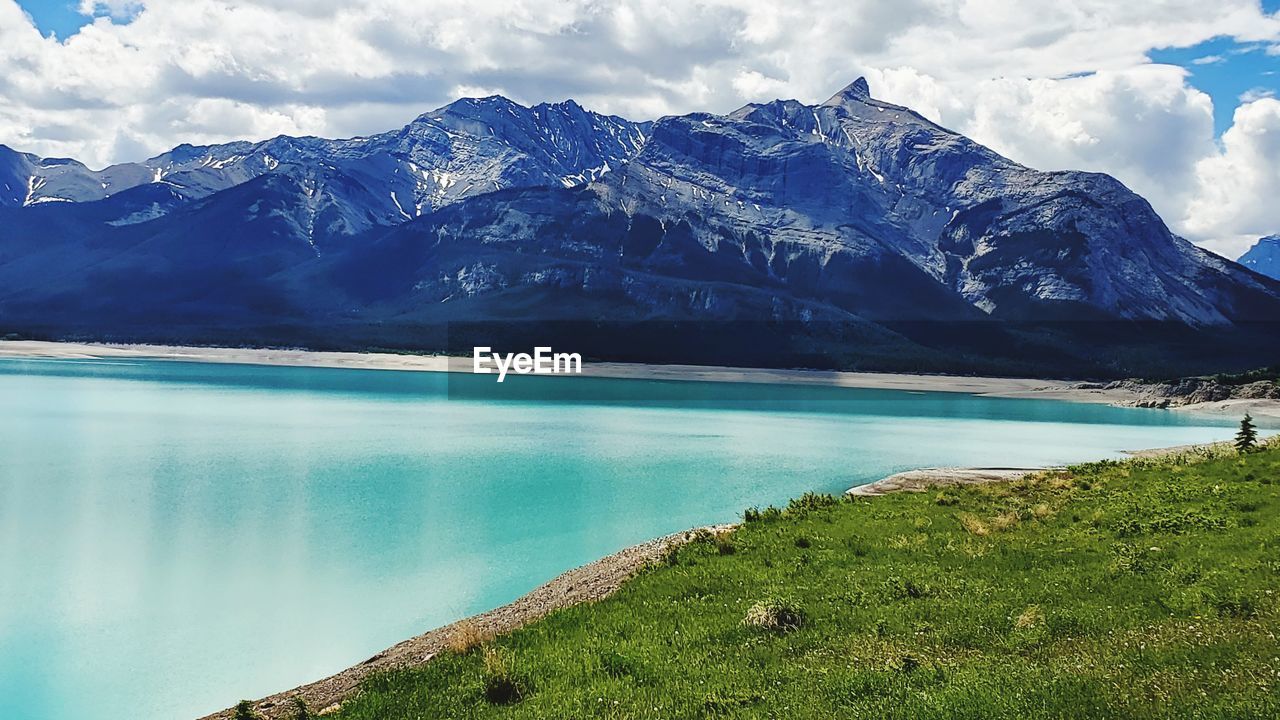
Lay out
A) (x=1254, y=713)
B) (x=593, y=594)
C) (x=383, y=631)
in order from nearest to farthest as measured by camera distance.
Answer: (x=1254, y=713) → (x=593, y=594) → (x=383, y=631)

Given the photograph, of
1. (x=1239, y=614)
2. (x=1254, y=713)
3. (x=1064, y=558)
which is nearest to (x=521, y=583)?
(x=1064, y=558)

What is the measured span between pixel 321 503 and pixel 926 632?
38.3 metres

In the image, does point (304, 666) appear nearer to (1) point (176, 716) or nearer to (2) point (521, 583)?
(1) point (176, 716)

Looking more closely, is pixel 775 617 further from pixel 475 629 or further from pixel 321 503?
pixel 321 503

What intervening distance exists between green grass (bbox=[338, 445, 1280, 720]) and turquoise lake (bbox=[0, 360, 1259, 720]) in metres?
9.81

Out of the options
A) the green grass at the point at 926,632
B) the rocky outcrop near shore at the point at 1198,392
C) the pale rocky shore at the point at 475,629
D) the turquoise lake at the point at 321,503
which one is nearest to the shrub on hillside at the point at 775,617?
the green grass at the point at 926,632

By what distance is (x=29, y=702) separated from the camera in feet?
70.0

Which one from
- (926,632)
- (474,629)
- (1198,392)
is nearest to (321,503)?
(474,629)

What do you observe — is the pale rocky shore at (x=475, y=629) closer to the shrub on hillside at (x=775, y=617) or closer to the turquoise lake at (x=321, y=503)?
the turquoise lake at (x=321, y=503)

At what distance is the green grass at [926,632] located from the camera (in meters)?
11.8

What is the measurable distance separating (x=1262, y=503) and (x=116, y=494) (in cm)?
5108

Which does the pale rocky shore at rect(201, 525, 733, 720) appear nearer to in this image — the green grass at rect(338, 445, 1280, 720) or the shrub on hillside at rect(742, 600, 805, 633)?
the green grass at rect(338, 445, 1280, 720)

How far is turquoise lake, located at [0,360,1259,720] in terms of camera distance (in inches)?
982

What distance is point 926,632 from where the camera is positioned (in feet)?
50.9
